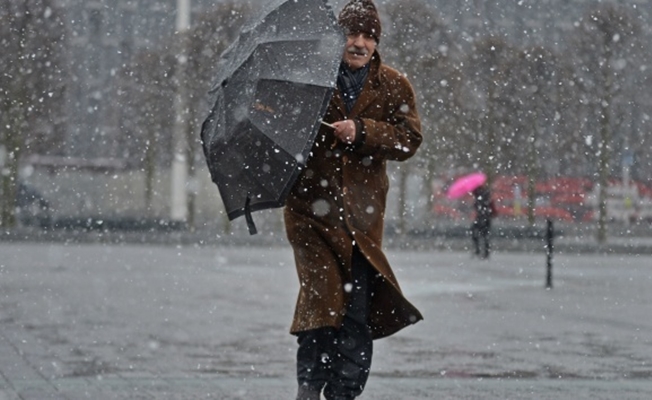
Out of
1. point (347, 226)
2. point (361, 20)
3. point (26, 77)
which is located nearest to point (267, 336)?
point (347, 226)

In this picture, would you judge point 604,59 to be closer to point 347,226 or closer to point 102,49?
point 347,226

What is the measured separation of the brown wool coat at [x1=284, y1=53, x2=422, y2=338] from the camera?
5.97 m

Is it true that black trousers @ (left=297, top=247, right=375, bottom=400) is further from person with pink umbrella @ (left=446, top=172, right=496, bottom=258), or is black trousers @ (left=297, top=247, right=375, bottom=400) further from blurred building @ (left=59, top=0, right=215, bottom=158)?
blurred building @ (left=59, top=0, right=215, bottom=158)

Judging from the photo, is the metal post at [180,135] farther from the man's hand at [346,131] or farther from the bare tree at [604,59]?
the man's hand at [346,131]

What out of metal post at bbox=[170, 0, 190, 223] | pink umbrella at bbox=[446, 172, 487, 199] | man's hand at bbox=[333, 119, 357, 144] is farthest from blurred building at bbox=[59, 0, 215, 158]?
man's hand at bbox=[333, 119, 357, 144]

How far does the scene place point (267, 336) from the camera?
11180 mm

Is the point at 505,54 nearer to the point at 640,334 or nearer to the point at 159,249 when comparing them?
the point at 159,249

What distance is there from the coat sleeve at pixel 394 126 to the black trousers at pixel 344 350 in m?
0.41

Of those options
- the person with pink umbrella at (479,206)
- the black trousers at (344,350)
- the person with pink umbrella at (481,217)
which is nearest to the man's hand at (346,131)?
the black trousers at (344,350)

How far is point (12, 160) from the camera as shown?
39562mm

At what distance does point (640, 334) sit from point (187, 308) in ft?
14.0

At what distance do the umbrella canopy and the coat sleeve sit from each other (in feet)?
0.98

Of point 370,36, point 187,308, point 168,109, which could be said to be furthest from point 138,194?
point 370,36

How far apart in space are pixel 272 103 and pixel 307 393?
116cm
